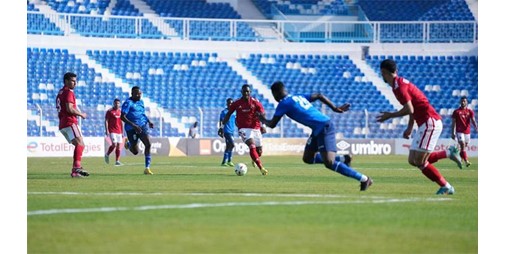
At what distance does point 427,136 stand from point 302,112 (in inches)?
91.3

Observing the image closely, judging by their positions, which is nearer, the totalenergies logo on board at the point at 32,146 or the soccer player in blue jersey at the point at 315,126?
the soccer player in blue jersey at the point at 315,126

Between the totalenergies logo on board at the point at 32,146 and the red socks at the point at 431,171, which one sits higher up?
the red socks at the point at 431,171

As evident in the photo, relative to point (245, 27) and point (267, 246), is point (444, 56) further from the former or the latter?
point (267, 246)

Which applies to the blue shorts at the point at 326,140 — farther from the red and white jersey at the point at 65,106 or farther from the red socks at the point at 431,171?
the red and white jersey at the point at 65,106

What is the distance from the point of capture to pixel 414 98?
16312 mm

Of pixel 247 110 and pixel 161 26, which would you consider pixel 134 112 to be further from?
pixel 161 26

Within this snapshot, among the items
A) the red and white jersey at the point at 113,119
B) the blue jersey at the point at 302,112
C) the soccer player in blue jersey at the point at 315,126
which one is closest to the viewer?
the soccer player in blue jersey at the point at 315,126

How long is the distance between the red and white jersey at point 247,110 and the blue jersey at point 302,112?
7743 millimetres

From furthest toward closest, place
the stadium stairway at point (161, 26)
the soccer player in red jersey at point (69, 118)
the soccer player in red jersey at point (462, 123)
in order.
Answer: the stadium stairway at point (161, 26) < the soccer player in red jersey at point (462, 123) < the soccer player in red jersey at point (69, 118)

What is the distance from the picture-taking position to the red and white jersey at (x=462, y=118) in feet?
101

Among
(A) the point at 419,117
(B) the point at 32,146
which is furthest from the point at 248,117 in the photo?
(B) the point at 32,146

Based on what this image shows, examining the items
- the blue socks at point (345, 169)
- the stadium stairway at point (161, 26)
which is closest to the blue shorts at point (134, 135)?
the blue socks at point (345, 169)
